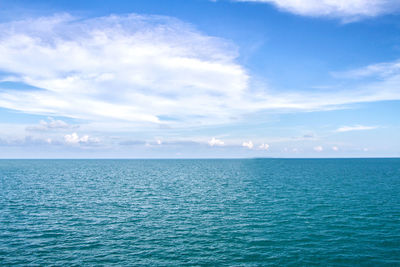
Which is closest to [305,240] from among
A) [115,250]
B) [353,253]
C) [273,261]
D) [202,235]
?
[353,253]

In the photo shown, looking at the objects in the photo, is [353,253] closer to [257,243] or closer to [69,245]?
[257,243]

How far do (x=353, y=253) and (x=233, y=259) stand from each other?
54.6 ft

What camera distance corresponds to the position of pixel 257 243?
4075 cm

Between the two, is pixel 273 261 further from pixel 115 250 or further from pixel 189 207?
pixel 189 207

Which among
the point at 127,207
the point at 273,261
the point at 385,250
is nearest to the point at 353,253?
the point at 385,250

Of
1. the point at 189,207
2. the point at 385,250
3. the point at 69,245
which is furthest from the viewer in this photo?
the point at 189,207

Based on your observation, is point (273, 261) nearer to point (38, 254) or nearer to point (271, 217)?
point (271, 217)

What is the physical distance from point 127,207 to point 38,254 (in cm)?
2909

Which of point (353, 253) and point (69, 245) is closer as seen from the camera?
point (353, 253)

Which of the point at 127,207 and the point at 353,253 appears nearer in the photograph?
the point at 353,253

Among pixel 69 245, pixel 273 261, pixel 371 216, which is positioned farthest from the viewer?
pixel 371 216

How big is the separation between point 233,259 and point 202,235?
9887 mm

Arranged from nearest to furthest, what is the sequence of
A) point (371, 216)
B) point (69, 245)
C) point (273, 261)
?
point (273, 261)
point (69, 245)
point (371, 216)

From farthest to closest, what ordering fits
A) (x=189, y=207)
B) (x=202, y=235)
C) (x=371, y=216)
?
(x=189, y=207), (x=371, y=216), (x=202, y=235)
